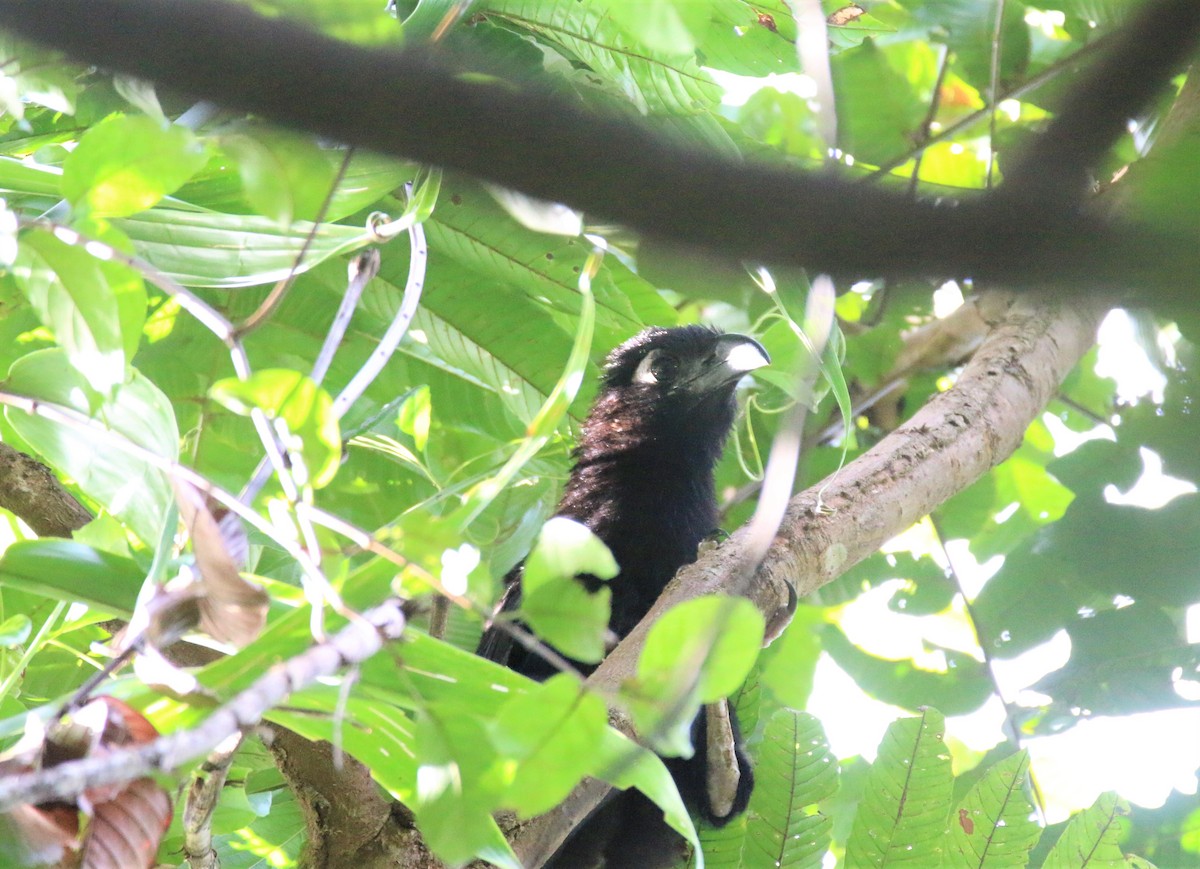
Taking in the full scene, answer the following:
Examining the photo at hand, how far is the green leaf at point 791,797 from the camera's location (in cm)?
269

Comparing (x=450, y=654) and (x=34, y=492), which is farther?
(x=34, y=492)

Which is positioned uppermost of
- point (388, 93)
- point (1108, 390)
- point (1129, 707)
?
point (388, 93)

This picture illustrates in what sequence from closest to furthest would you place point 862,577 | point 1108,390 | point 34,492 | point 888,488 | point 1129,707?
1. point 34,492
2. point 888,488
3. point 1129,707
4. point 862,577
5. point 1108,390

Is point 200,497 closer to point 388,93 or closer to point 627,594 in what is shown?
point 388,93

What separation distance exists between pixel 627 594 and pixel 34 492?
176 centimetres

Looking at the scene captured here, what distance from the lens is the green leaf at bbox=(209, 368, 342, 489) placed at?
144cm

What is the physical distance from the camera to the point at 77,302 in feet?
5.21

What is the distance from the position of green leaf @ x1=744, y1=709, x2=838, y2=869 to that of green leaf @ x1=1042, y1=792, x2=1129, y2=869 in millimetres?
485

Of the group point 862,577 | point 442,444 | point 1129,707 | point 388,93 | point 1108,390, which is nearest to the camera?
point 388,93

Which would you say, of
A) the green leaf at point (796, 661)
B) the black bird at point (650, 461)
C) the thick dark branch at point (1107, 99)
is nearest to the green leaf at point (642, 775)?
the thick dark branch at point (1107, 99)

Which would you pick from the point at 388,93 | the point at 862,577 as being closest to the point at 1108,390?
the point at 862,577

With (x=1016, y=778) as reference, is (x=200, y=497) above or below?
above

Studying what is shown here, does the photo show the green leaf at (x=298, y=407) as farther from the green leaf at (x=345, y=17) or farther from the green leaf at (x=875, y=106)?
the green leaf at (x=875, y=106)

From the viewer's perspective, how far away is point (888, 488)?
9.43 ft
